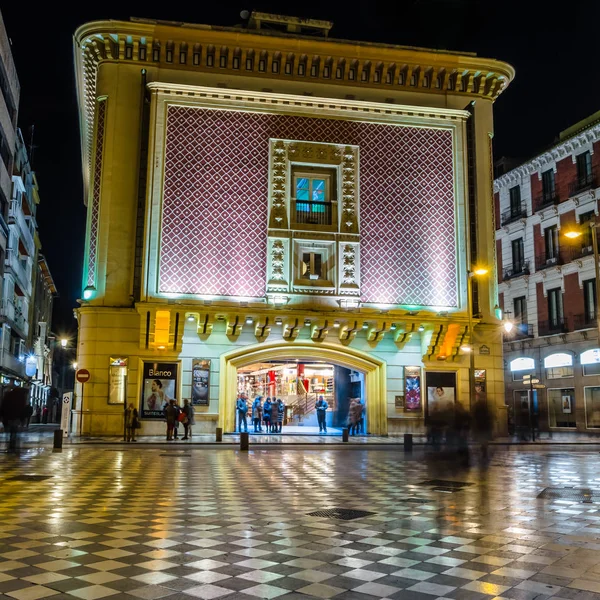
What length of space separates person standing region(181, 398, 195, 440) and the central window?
29.9 feet

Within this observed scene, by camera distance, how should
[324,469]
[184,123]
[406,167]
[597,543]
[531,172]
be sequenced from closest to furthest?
[597,543], [324,469], [184,123], [406,167], [531,172]

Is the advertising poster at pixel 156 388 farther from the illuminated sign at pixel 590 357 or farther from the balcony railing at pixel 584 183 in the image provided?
the balcony railing at pixel 584 183

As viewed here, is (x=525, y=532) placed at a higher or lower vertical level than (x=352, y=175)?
lower

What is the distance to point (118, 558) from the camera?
694 centimetres

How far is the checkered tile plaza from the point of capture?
596 cm

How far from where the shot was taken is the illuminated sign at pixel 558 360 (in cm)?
3791

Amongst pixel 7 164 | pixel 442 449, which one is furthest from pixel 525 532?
pixel 7 164

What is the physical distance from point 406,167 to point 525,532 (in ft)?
79.1

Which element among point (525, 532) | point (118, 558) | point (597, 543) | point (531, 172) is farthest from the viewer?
point (531, 172)

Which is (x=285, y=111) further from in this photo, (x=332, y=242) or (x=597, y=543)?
(x=597, y=543)

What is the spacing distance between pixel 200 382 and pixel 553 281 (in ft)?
75.3

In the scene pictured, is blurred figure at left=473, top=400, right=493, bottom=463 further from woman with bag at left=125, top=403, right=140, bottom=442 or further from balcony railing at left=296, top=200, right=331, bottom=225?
balcony railing at left=296, top=200, right=331, bottom=225

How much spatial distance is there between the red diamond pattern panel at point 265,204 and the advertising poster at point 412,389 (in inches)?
121

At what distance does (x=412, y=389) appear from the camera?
2923 cm
